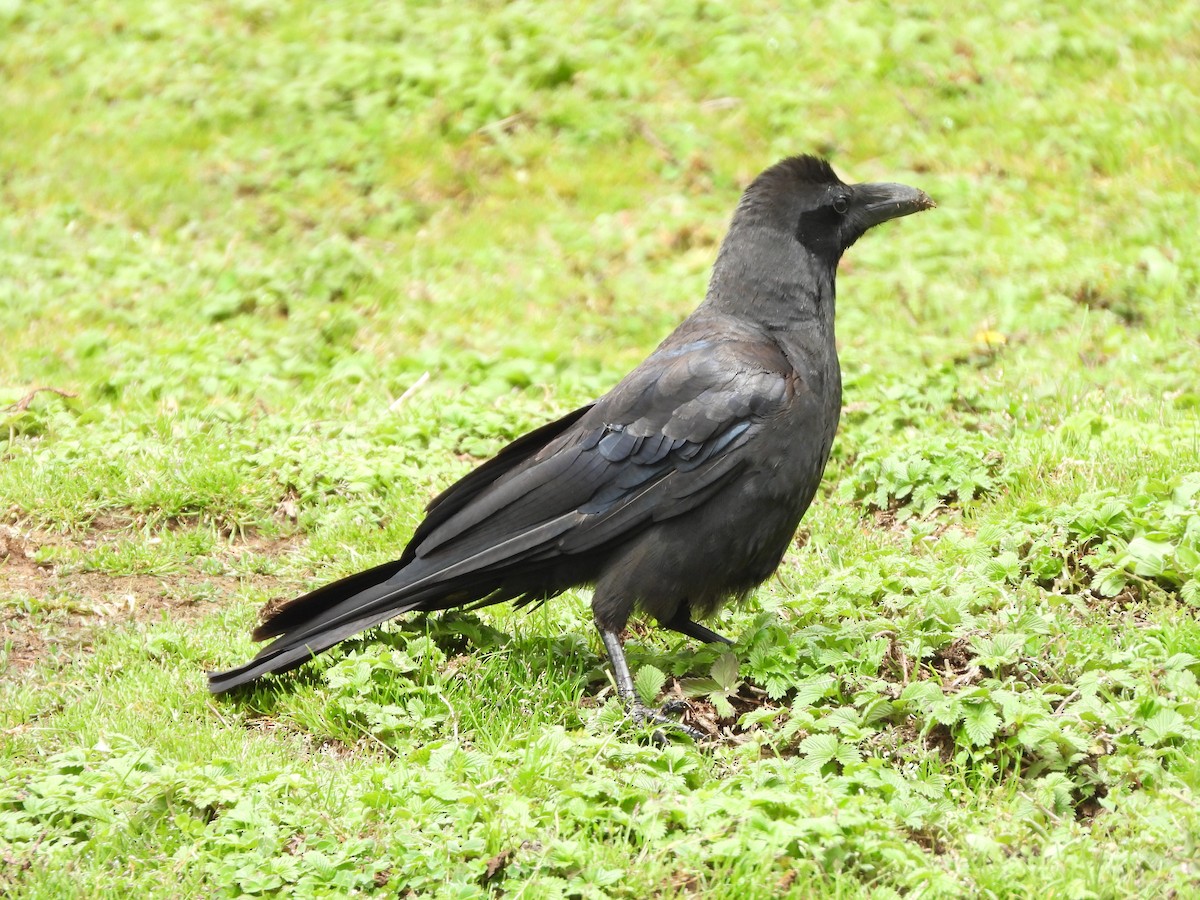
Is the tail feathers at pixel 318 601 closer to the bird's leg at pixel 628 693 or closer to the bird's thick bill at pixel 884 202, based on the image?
the bird's leg at pixel 628 693

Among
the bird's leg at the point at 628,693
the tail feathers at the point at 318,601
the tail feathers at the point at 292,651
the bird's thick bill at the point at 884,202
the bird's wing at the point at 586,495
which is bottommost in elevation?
the bird's leg at the point at 628,693

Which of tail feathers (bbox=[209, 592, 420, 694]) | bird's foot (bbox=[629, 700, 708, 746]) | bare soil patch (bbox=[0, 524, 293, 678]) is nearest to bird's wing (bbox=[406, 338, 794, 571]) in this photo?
tail feathers (bbox=[209, 592, 420, 694])

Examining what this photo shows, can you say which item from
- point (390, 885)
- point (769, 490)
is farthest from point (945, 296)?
point (390, 885)

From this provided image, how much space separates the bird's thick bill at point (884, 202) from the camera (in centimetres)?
585

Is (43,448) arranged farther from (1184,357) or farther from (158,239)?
(1184,357)

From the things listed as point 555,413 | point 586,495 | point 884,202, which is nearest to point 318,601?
point 586,495

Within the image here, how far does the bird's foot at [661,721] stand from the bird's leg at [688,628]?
1.61ft

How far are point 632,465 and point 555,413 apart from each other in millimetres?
2380

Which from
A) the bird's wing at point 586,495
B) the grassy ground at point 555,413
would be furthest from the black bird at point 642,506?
the grassy ground at point 555,413

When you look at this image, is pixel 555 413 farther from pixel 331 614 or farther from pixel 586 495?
pixel 331 614

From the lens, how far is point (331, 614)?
205 inches

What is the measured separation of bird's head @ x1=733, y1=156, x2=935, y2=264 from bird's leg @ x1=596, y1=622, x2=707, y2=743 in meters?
1.81

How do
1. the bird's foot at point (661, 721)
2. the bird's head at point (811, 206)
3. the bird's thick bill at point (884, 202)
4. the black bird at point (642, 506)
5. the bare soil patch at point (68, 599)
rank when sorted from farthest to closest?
1. the bird's thick bill at point (884, 202)
2. the bird's head at point (811, 206)
3. the bare soil patch at point (68, 599)
4. the black bird at point (642, 506)
5. the bird's foot at point (661, 721)

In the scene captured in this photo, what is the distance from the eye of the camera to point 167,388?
7.63m
